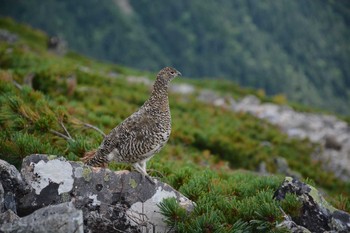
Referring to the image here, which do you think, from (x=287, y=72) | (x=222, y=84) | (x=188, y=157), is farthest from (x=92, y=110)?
(x=287, y=72)

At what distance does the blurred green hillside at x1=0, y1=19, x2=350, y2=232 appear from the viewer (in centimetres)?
536

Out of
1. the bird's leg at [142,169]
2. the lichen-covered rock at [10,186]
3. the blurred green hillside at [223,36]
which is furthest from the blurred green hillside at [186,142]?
the blurred green hillside at [223,36]

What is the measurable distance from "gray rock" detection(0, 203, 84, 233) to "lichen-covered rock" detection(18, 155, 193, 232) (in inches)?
26.0

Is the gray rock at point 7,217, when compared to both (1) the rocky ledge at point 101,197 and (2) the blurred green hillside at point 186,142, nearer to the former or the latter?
(1) the rocky ledge at point 101,197

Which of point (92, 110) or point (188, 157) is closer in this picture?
point (188, 157)

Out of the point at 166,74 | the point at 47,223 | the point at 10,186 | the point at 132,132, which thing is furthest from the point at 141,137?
the point at 47,223

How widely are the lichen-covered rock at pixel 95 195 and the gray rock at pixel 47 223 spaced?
0.66 meters

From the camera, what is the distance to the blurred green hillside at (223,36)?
130 m

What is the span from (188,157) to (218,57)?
140 meters

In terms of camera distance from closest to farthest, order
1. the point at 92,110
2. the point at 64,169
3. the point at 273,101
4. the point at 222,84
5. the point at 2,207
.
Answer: the point at 2,207 < the point at 64,169 < the point at 92,110 < the point at 273,101 < the point at 222,84

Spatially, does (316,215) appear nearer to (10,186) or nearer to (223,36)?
(10,186)

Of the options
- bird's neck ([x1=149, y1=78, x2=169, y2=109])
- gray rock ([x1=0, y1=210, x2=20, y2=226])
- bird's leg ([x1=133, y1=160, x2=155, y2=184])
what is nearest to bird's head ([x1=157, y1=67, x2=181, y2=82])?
bird's neck ([x1=149, y1=78, x2=169, y2=109])

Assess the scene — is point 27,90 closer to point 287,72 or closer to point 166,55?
point 287,72

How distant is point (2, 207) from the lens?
4.54m
